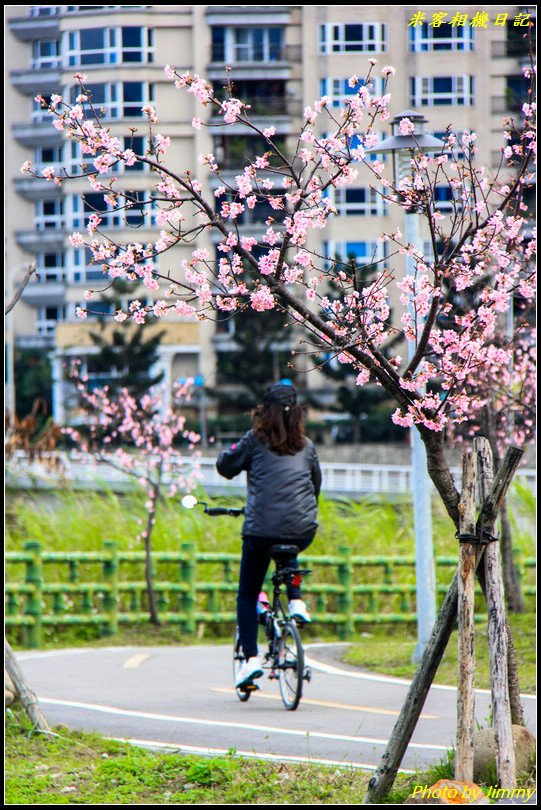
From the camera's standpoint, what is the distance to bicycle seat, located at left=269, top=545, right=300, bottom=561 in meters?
8.10

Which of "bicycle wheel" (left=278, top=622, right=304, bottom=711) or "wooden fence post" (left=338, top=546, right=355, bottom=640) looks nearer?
"bicycle wheel" (left=278, top=622, right=304, bottom=711)

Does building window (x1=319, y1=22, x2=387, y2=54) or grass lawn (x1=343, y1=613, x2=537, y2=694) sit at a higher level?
building window (x1=319, y1=22, x2=387, y2=54)

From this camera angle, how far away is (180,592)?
14.0 m

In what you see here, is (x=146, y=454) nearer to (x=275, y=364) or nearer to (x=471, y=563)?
(x=471, y=563)

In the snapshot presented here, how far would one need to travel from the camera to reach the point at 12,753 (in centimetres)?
672

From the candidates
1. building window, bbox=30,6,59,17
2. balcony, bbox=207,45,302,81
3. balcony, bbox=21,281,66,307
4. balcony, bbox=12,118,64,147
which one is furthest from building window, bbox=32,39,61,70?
building window, bbox=30,6,59,17

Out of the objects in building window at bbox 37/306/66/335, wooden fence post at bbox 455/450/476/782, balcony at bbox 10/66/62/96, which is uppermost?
balcony at bbox 10/66/62/96

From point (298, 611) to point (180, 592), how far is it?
5.98 meters

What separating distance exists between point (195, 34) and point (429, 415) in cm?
4139

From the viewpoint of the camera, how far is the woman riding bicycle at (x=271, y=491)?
8.14 metres

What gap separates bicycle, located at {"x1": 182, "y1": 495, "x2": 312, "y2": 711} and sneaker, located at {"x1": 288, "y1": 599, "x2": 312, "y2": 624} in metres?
0.04

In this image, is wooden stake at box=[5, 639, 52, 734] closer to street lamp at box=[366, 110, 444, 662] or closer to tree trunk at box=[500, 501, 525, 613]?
street lamp at box=[366, 110, 444, 662]

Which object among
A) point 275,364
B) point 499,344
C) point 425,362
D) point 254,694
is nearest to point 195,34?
point 275,364

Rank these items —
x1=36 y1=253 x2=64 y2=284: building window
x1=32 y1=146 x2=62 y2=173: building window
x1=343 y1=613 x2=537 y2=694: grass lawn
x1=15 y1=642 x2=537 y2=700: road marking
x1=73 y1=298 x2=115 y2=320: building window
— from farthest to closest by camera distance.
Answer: x1=36 y1=253 x2=64 y2=284: building window → x1=32 y1=146 x2=62 y2=173: building window → x1=15 y1=642 x2=537 y2=700: road marking → x1=343 y1=613 x2=537 y2=694: grass lawn → x1=73 y1=298 x2=115 y2=320: building window
